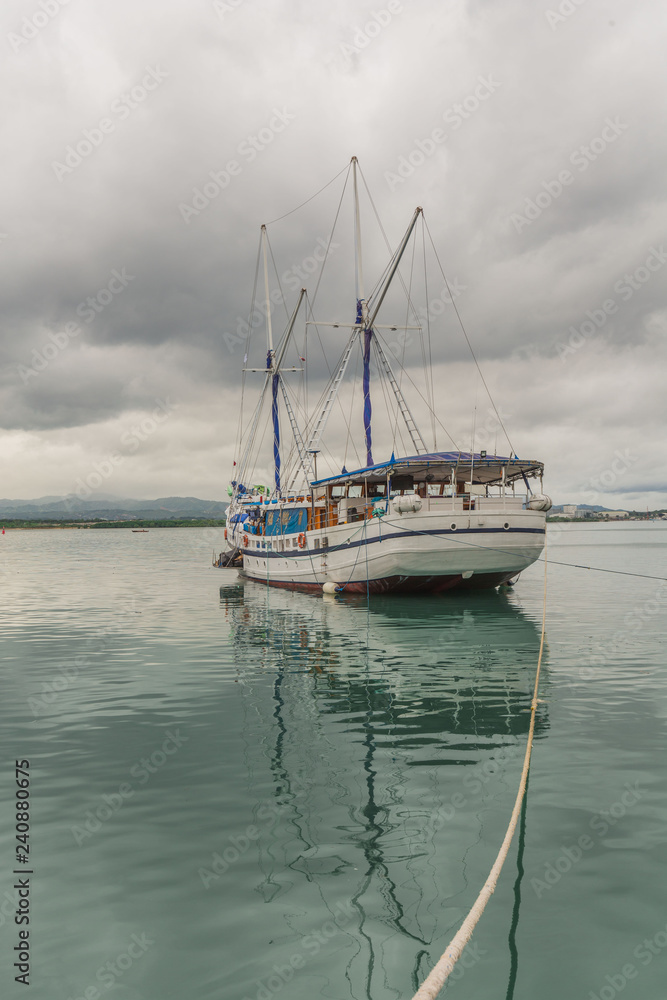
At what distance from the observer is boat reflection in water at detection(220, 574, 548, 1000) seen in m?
5.29

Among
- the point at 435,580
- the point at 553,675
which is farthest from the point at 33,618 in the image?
the point at 553,675

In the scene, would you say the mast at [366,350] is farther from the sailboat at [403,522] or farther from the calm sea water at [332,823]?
the calm sea water at [332,823]

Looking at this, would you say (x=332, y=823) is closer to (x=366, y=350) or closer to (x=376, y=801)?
(x=376, y=801)

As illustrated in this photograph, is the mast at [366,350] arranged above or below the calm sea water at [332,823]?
above

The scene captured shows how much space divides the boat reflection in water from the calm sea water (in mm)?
34

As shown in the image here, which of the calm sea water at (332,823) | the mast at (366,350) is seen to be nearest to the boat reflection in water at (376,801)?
the calm sea water at (332,823)

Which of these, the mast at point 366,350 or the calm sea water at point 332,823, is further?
the mast at point 366,350

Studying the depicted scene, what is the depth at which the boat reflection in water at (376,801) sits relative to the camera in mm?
5293

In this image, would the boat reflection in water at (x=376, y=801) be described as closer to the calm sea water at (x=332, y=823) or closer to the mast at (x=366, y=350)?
the calm sea water at (x=332, y=823)

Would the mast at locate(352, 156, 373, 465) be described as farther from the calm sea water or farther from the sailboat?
the calm sea water

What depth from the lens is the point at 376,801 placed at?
837cm

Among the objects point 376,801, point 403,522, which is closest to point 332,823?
point 376,801

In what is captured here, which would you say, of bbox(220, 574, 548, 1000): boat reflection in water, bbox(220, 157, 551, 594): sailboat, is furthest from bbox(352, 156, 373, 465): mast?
bbox(220, 574, 548, 1000): boat reflection in water

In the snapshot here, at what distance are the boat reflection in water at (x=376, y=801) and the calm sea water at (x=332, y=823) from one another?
3 cm
